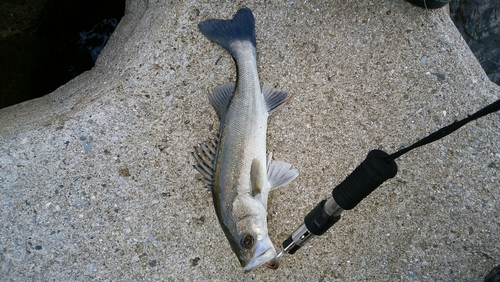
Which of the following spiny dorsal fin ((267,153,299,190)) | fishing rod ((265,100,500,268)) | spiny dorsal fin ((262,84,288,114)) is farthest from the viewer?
spiny dorsal fin ((262,84,288,114))

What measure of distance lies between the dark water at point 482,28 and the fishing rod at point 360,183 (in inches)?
107

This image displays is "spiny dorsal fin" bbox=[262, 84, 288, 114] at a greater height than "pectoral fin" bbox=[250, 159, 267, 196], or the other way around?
"spiny dorsal fin" bbox=[262, 84, 288, 114]

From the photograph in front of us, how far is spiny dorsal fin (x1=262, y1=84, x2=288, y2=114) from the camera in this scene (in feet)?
8.60

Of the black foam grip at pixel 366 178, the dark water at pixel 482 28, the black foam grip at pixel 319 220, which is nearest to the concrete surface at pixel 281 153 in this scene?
the black foam grip at pixel 319 220

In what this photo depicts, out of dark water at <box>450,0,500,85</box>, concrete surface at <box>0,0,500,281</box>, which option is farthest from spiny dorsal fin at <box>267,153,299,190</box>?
dark water at <box>450,0,500,85</box>

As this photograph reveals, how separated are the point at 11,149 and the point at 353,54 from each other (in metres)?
2.55

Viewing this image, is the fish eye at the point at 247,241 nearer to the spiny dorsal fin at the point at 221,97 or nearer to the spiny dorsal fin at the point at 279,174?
the spiny dorsal fin at the point at 279,174

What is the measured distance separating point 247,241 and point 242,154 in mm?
534

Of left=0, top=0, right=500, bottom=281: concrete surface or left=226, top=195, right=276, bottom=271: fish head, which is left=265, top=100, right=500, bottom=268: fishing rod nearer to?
left=226, top=195, right=276, bottom=271: fish head

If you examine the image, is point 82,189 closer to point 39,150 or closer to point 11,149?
point 39,150

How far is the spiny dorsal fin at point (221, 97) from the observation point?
2.55 m

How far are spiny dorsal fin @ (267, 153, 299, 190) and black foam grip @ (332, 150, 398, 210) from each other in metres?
0.66

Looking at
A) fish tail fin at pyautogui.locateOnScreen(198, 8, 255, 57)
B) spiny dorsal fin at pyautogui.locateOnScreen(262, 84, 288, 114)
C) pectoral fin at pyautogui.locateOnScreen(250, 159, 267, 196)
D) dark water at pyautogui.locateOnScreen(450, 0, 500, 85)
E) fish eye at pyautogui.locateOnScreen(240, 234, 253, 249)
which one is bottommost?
dark water at pyautogui.locateOnScreen(450, 0, 500, 85)

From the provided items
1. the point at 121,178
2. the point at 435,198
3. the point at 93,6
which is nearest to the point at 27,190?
the point at 121,178
